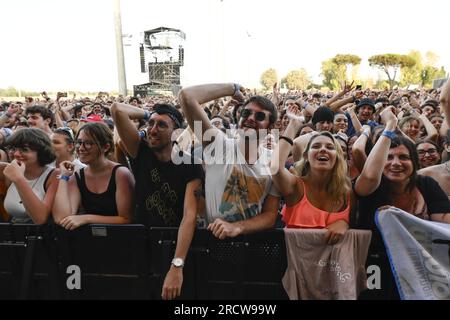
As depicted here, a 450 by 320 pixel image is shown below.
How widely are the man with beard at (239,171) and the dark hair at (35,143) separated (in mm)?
1127

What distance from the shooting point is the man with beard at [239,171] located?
2.30m

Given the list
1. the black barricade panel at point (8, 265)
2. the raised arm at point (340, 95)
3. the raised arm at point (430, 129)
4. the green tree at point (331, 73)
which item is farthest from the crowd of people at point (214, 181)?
the green tree at point (331, 73)

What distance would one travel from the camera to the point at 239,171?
7.82 ft

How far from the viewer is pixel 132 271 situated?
2209 mm

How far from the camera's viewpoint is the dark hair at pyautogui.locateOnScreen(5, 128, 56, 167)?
2.89m

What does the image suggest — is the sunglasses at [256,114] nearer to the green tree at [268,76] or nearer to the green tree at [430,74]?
the green tree at [430,74]

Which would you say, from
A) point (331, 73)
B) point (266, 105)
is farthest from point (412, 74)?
point (266, 105)

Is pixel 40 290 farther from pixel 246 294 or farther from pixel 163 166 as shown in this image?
pixel 246 294

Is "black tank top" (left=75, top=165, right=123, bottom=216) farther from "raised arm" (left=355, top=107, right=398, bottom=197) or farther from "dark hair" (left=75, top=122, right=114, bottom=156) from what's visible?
"raised arm" (left=355, top=107, right=398, bottom=197)

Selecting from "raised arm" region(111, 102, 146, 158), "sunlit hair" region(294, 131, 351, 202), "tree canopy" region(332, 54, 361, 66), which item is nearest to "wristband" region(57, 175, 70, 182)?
"raised arm" region(111, 102, 146, 158)

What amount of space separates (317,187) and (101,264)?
1374 millimetres

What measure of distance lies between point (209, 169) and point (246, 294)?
2.47 feet

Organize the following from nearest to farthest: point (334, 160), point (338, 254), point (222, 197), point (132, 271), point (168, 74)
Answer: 1. point (338, 254)
2. point (132, 271)
3. point (222, 197)
4. point (334, 160)
5. point (168, 74)
